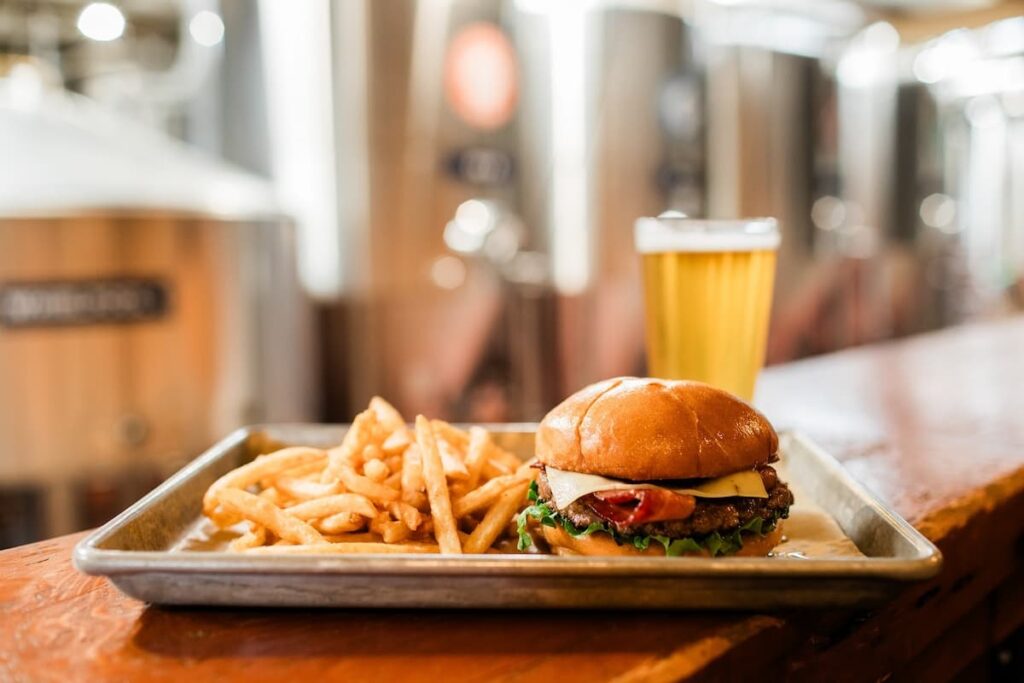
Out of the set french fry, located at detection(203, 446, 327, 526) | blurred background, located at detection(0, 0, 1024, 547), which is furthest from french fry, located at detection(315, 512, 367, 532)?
blurred background, located at detection(0, 0, 1024, 547)

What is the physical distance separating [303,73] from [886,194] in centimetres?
549

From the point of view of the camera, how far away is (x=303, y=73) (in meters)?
4.00

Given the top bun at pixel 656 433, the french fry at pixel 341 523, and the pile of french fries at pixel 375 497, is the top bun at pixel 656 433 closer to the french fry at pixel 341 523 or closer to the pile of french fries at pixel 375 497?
the pile of french fries at pixel 375 497

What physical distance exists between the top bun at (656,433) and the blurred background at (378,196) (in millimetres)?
2168

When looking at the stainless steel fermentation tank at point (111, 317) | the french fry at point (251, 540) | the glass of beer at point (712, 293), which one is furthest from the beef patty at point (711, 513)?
the stainless steel fermentation tank at point (111, 317)

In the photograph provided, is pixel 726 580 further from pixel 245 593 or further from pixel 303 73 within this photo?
pixel 303 73

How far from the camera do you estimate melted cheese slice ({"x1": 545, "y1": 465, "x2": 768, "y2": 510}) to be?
1.00 meters

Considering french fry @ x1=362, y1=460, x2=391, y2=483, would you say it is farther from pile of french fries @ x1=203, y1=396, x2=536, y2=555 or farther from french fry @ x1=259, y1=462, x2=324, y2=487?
french fry @ x1=259, y1=462, x2=324, y2=487

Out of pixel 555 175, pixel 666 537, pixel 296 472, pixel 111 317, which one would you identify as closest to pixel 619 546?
pixel 666 537

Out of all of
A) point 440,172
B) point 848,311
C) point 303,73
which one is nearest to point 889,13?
point 848,311

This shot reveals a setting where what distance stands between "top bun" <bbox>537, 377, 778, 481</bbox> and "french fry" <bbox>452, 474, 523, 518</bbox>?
6cm

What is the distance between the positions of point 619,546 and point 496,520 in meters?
0.17

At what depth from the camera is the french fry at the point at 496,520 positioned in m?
1.05

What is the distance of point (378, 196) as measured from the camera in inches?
161
